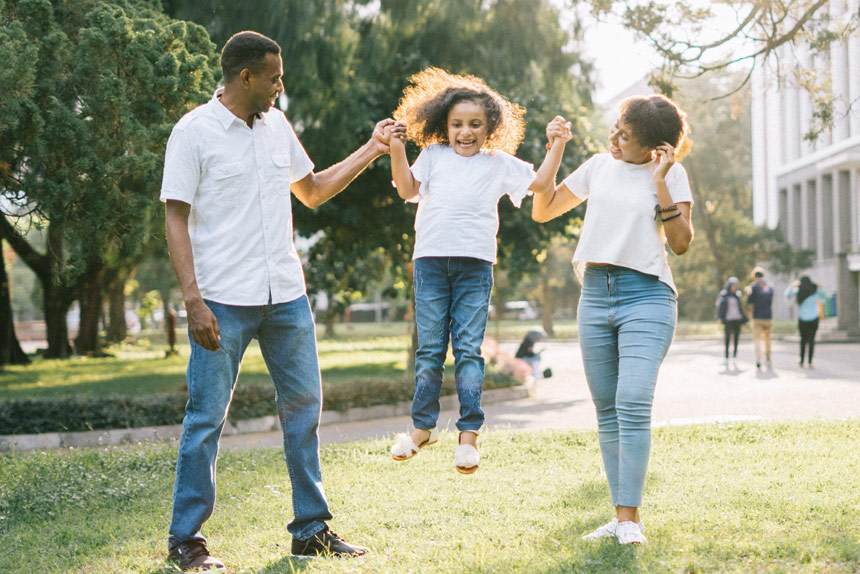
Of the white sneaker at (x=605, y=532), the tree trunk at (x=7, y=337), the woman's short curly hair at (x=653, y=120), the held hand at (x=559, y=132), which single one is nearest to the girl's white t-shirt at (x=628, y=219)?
the woman's short curly hair at (x=653, y=120)

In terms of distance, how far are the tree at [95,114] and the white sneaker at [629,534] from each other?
5.58m

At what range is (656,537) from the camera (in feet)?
15.2

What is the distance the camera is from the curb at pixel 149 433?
1029 centimetres

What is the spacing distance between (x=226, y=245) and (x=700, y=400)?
34.2 ft

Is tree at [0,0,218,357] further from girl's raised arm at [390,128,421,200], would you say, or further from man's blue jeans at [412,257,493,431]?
man's blue jeans at [412,257,493,431]

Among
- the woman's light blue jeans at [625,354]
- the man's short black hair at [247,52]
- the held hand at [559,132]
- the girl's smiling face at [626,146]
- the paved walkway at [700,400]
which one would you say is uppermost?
the man's short black hair at [247,52]

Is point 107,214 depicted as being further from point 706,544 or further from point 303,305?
point 706,544

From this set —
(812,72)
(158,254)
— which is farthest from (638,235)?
(158,254)

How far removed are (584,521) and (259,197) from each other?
261 cm

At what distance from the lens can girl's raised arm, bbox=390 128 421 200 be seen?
4.67 meters

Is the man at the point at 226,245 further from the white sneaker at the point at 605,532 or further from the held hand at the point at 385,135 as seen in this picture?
the white sneaker at the point at 605,532

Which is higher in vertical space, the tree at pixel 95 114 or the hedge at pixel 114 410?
the tree at pixel 95 114

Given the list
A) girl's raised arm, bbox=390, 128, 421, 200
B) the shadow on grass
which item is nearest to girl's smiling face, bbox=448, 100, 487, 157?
girl's raised arm, bbox=390, 128, 421, 200

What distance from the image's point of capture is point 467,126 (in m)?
4.83
